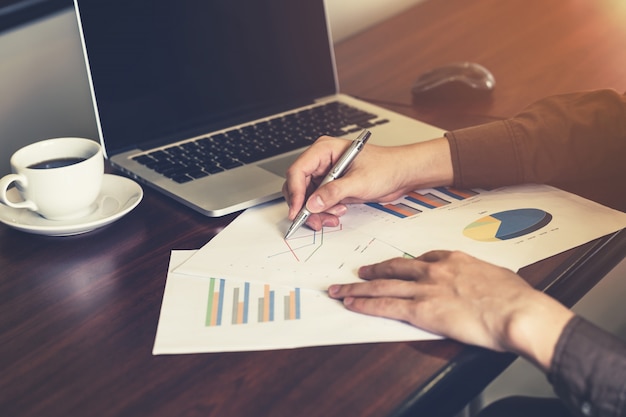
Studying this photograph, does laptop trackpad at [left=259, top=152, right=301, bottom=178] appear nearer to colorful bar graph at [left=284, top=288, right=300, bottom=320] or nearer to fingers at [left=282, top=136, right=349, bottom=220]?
fingers at [left=282, top=136, right=349, bottom=220]

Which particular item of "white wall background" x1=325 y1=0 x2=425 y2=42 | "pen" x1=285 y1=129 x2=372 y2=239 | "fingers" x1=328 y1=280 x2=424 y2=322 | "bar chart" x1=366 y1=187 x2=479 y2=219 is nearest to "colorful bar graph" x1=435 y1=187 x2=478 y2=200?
"bar chart" x1=366 y1=187 x2=479 y2=219

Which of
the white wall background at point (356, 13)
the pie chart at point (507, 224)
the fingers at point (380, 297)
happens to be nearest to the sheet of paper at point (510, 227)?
the pie chart at point (507, 224)

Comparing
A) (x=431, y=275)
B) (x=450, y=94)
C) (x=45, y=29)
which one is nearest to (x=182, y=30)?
(x=45, y=29)

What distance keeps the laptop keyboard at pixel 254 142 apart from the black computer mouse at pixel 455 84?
0.47 feet

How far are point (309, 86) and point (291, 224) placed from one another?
44cm

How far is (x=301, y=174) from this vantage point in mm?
955

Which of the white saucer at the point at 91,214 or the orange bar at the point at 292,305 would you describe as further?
the white saucer at the point at 91,214

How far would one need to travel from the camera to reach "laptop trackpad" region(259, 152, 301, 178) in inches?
41.9

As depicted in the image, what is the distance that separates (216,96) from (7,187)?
1.30 ft

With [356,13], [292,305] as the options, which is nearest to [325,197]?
[292,305]

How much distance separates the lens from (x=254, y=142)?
1142mm

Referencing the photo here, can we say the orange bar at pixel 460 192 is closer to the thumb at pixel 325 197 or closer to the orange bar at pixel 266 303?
the thumb at pixel 325 197

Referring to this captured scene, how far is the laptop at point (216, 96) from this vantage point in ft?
3.44

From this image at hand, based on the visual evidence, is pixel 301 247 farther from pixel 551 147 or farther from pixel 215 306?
pixel 551 147
